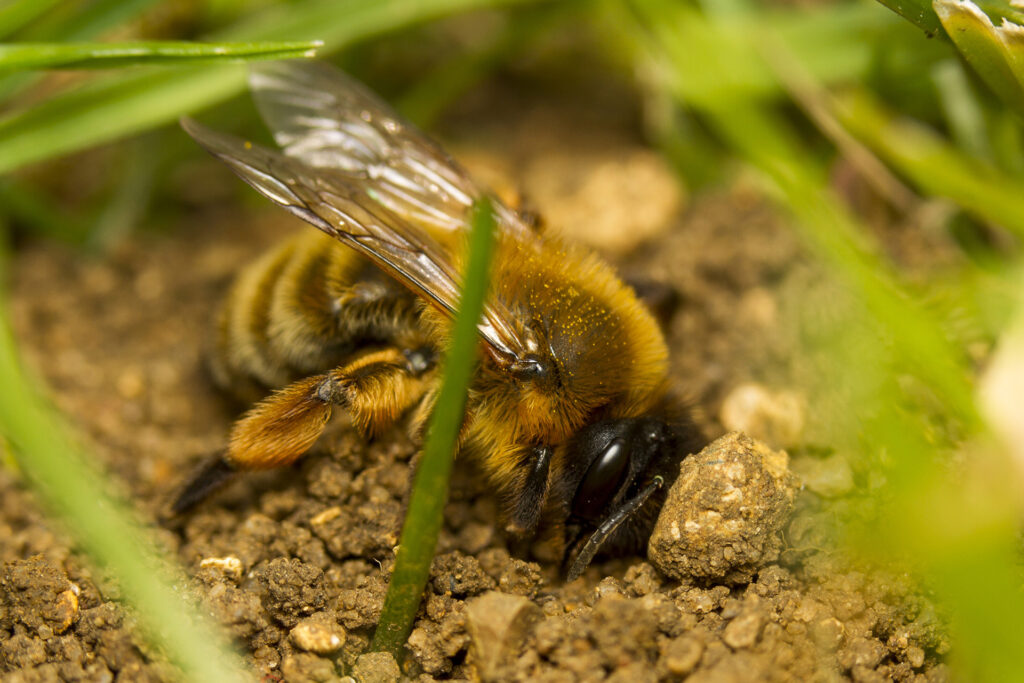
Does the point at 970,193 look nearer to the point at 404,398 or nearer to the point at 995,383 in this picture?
the point at 995,383

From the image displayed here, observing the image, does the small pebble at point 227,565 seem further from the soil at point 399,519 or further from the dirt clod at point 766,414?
the dirt clod at point 766,414

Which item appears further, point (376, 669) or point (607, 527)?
point (607, 527)

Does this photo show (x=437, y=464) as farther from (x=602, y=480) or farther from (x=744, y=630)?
(x=744, y=630)

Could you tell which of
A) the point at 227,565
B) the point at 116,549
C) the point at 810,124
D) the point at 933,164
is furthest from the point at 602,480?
the point at 810,124

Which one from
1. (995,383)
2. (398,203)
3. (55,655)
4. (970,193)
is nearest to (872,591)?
(995,383)

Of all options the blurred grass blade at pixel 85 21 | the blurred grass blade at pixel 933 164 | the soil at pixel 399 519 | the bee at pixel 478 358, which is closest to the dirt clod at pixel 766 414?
the soil at pixel 399 519

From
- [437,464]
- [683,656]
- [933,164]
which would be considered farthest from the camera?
[933,164]
